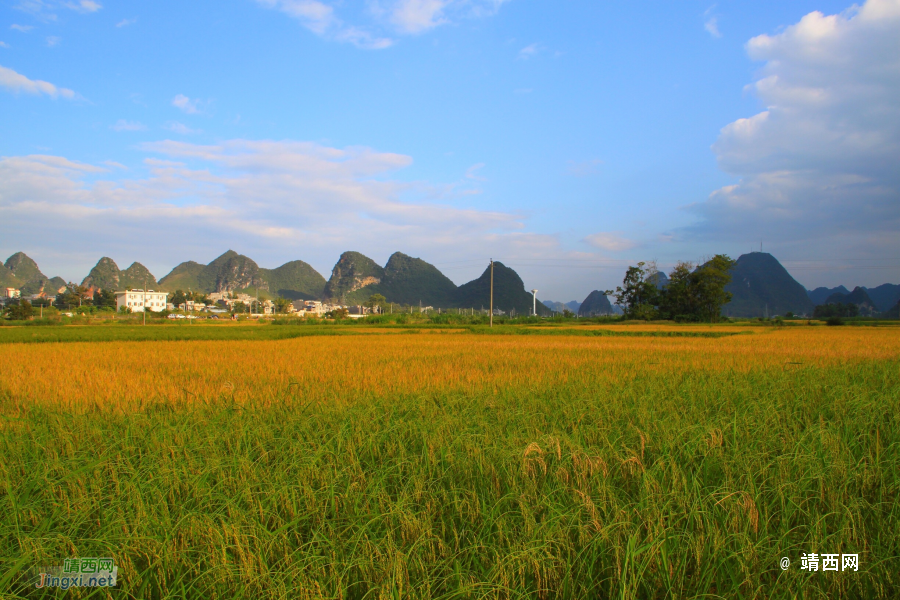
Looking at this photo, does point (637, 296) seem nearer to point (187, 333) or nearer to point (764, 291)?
point (187, 333)

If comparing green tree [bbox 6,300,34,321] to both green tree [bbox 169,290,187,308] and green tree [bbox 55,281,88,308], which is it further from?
green tree [bbox 169,290,187,308]

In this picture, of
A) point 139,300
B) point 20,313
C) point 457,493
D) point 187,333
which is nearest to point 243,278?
point 139,300

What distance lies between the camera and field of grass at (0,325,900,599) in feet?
5.17

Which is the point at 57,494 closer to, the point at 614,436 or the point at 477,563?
the point at 477,563

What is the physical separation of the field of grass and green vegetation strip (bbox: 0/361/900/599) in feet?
0.05

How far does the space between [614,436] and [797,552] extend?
1.29 metres

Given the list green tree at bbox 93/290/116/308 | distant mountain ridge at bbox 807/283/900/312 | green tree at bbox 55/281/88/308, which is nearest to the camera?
green tree at bbox 55/281/88/308

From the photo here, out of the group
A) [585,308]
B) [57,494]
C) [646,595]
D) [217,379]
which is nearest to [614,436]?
[646,595]

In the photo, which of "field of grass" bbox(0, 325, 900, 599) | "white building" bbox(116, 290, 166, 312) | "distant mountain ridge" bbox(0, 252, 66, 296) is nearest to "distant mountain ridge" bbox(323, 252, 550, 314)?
"white building" bbox(116, 290, 166, 312)

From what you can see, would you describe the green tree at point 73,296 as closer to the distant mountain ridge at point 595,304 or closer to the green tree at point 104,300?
the green tree at point 104,300

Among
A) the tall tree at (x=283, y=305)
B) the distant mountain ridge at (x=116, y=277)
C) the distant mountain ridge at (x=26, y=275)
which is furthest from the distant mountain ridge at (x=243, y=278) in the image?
the tall tree at (x=283, y=305)

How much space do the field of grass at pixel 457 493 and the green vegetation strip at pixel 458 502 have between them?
0.02 meters

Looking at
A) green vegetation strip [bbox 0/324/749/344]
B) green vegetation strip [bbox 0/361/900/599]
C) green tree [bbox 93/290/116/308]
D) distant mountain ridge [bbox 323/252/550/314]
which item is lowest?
green vegetation strip [bbox 0/324/749/344]

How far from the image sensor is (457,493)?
2.16 m
